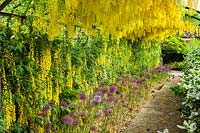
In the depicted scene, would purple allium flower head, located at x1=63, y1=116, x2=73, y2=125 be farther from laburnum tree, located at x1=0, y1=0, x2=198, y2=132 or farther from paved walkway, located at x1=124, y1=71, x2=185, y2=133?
paved walkway, located at x1=124, y1=71, x2=185, y2=133

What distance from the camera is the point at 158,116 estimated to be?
6.27 metres

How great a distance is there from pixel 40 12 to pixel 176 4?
1.30 metres

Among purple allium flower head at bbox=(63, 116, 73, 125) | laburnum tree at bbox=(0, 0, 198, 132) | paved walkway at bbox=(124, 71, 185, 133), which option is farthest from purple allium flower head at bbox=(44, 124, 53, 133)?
paved walkway at bbox=(124, 71, 185, 133)

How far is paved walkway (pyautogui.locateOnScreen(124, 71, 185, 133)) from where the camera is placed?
5.43m

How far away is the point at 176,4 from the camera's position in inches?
103

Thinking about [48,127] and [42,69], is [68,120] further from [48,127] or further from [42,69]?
[42,69]

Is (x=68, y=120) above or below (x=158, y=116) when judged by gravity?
above

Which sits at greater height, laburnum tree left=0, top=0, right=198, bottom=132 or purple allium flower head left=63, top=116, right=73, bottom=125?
laburnum tree left=0, top=0, right=198, bottom=132

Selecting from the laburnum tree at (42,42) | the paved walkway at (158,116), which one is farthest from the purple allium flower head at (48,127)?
the paved walkway at (158,116)

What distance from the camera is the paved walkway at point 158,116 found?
17.8ft

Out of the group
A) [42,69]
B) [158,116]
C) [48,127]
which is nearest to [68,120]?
[48,127]

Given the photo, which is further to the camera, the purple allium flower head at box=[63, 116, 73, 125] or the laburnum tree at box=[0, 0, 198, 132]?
the purple allium flower head at box=[63, 116, 73, 125]

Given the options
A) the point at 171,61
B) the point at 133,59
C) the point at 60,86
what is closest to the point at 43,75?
→ the point at 60,86

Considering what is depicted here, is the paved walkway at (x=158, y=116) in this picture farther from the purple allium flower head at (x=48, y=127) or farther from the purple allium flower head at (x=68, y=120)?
the purple allium flower head at (x=48, y=127)
